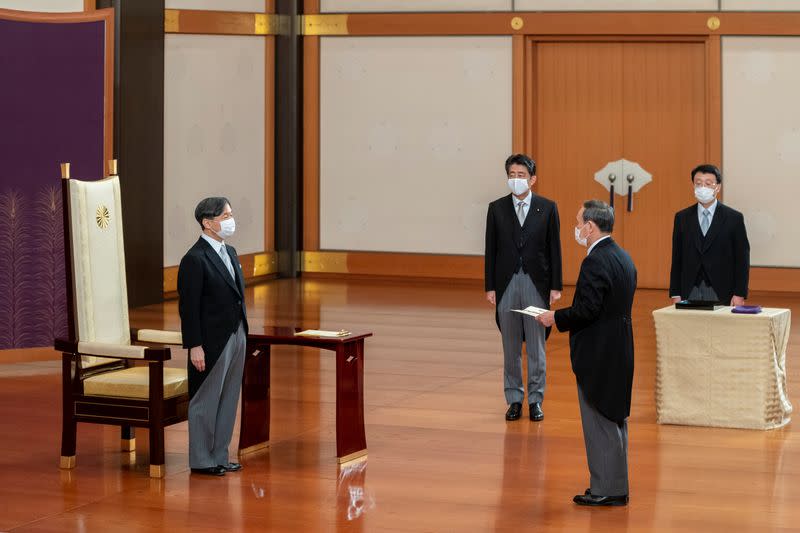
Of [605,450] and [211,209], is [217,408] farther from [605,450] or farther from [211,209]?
[605,450]

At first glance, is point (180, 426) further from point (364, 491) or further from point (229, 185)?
point (229, 185)

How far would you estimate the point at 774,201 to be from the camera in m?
12.7

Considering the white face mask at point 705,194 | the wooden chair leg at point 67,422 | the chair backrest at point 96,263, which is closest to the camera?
the wooden chair leg at point 67,422

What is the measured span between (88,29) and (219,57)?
3.59 m

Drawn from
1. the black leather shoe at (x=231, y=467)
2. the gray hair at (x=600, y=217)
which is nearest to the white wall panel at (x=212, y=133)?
the black leather shoe at (x=231, y=467)

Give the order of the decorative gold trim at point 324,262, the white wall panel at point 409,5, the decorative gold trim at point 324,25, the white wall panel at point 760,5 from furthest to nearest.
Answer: the decorative gold trim at point 324,262 < the decorative gold trim at point 324,25 < the white wall panel at point 409,5 < the white wall panel at point 760,5

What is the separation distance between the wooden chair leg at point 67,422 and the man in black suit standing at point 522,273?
222 centimetres

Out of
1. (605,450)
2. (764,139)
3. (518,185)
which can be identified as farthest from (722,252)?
(764,139)

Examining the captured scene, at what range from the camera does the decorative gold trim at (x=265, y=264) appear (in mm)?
13500

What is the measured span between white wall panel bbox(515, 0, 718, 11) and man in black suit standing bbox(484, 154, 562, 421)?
6.43 metres

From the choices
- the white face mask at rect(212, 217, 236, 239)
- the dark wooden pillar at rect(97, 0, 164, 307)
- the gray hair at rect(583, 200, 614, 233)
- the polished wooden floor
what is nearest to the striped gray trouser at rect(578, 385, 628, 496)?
the polished wooden floor

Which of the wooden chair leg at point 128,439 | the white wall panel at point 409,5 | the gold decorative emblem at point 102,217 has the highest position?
the white wall panel at point 409,5

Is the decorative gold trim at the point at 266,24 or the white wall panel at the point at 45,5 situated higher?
the decorative gold trim at the point at 266,24

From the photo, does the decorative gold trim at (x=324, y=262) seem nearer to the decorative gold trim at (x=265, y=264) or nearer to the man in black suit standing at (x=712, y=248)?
the decorative gold trim at (x=265, y=264)
